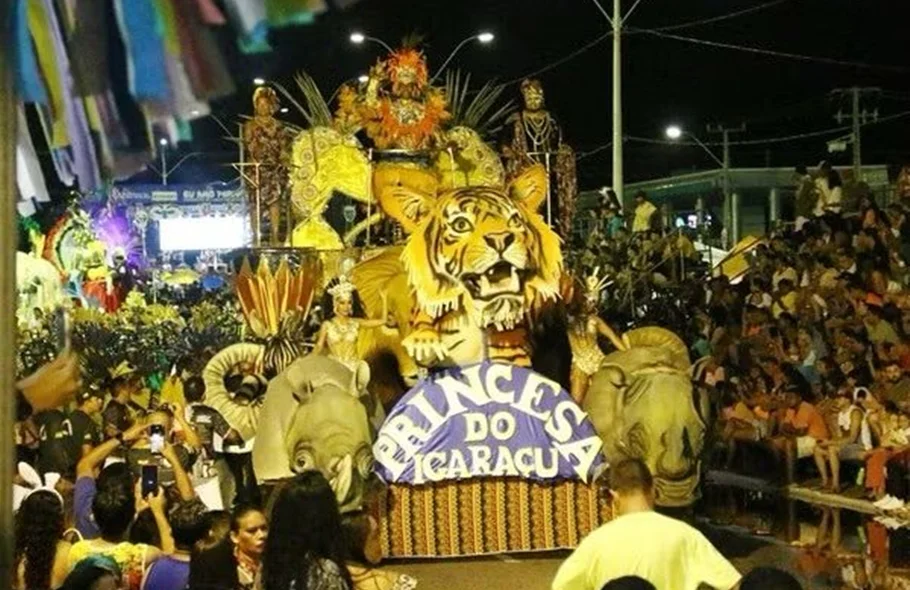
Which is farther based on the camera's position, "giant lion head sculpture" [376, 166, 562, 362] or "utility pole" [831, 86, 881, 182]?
"utility pole" [831, 86, 881, 182]

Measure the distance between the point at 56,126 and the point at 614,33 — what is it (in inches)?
913

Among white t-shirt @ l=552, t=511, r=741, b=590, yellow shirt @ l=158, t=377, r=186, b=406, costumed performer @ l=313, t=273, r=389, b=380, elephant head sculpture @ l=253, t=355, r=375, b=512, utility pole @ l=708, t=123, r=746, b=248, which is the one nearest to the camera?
white t-shirt @ l=552, t=511, r=741, b=590

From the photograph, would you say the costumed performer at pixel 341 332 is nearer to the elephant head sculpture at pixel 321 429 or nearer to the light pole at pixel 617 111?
the elephant head sculpture at pixel 321 429

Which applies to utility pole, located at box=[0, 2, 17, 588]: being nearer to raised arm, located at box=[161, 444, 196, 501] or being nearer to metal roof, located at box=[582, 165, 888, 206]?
raised arm, located at box=[161, 444, 196, 501]

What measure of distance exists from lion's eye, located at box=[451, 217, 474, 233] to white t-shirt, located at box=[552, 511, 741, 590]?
509 centimetres

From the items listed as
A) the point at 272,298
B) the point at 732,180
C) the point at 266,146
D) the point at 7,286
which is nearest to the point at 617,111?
the point at 266,146

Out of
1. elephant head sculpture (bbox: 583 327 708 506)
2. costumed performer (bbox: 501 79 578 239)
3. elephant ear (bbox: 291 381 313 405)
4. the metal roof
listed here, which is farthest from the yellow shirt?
the metal roof

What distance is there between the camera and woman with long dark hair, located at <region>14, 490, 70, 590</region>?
6223 mm

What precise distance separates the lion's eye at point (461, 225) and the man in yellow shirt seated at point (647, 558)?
5.01 m

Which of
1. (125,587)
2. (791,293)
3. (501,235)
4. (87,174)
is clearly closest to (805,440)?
(791,293)

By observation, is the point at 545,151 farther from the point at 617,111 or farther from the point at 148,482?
the point at 617,111

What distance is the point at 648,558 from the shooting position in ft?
18.5

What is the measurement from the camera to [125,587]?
618 centimetres

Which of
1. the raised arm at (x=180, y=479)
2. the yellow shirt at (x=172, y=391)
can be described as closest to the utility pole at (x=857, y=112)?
the yellow shirt at (x=172, y=391)
